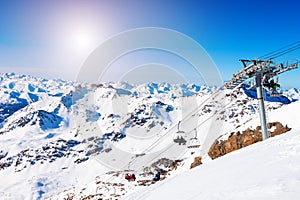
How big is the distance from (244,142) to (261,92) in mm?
11984

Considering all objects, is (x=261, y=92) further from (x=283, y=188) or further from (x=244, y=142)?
(x=283, y=188)

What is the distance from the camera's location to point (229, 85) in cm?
2588

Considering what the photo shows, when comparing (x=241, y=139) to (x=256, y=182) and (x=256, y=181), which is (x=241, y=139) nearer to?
(x=256, y=181)

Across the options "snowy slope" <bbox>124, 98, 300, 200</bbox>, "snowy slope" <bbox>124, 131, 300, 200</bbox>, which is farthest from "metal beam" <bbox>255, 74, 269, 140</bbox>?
"snowy slope" <bbox>124, 131, 300, 200</bbox>

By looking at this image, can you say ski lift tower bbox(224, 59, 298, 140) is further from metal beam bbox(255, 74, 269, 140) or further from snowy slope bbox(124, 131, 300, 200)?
snowy slope bbox(124, 131, 300, 200)

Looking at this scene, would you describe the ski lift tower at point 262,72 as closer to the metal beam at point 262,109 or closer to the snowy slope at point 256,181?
the metal beam at point 262,109

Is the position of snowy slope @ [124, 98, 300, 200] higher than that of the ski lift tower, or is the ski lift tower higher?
the ski lift tower

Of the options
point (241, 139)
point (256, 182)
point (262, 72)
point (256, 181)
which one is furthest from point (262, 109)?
point (256, 182)

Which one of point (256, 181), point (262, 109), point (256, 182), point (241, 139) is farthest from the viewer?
point (241, 139)

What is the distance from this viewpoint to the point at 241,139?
32781mm

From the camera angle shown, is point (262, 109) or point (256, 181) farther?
point (262, 109)

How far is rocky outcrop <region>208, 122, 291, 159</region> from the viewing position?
27953mm

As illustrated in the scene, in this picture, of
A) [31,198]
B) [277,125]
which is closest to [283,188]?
[277,125]

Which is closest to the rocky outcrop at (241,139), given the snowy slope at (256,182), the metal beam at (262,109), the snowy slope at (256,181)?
the metal beam at (262,109)
